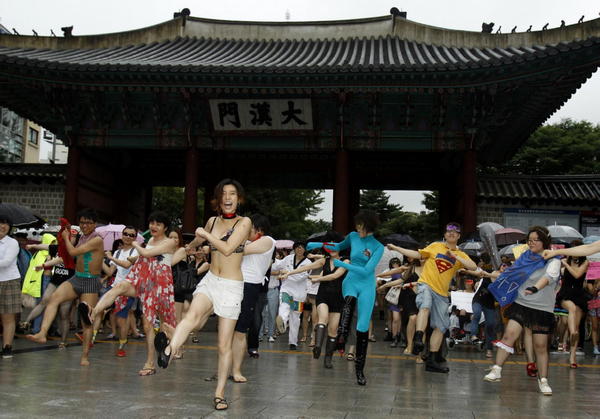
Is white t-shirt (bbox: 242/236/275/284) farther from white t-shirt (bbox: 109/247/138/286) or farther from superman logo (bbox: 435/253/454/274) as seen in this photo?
white t-shirt (bbox: 109/247/138/286)

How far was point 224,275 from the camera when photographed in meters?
5.33

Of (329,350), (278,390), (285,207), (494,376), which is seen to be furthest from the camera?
(285,207)

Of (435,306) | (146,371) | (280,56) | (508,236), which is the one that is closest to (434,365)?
(435,306)

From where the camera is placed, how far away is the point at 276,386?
20.5ft

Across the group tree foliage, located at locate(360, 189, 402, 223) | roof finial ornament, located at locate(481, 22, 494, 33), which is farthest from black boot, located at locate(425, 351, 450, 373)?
tree foliage, located at locate(360, 189, 402, 223)

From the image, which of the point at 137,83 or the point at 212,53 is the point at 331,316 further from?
the point at 212,53

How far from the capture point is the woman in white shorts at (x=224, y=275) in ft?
16.7

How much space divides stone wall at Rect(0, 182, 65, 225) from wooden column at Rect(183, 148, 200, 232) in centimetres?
453

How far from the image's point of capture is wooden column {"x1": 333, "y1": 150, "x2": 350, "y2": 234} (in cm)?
1664

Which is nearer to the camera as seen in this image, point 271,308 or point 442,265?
point 442,265

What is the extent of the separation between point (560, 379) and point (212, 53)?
49.9 feet

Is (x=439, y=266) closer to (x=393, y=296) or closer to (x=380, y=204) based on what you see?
(x=393, y=296)

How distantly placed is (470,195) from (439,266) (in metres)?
9.29

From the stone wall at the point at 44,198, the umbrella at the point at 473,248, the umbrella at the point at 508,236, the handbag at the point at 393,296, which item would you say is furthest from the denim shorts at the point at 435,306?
the stone wall at the point at 44,198
